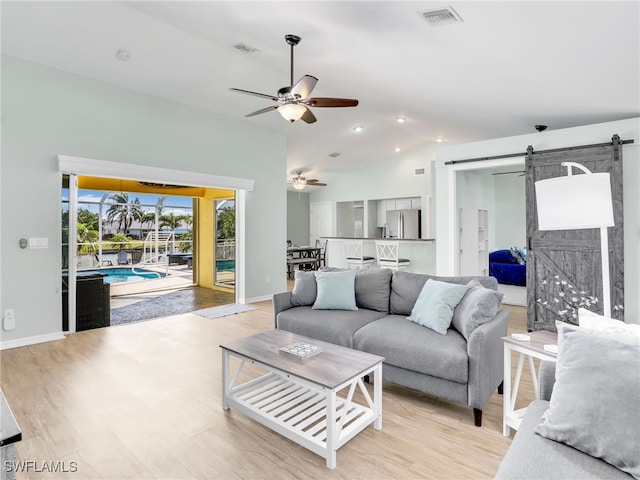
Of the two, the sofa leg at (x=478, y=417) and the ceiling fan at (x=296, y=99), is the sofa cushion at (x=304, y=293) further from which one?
the sofa leg at (x=478, y=417)

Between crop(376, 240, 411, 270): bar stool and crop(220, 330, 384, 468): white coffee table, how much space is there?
4.89 m

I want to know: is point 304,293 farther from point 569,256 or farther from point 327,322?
point 569,256

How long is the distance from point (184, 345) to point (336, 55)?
147 inches

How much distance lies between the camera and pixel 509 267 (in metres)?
7.40

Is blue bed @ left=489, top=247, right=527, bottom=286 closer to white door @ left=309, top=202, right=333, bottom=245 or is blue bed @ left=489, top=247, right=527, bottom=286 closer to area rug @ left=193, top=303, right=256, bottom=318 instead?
white door @ left=309, top=202, right=333, bottom=245

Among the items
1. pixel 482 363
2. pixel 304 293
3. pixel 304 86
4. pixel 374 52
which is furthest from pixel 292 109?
pixel 482 363

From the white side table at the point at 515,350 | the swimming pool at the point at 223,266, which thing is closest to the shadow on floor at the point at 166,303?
the swimming pool at the point at 223,266

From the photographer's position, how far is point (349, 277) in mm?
3656

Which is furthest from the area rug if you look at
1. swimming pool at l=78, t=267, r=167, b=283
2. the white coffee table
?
swimming pool at l=78, t=267, r=167, b=283

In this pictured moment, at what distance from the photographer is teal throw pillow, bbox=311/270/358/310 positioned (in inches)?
139

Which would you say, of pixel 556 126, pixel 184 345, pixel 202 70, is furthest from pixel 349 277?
pixel 556 126

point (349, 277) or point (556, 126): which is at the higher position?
point (556, 126)

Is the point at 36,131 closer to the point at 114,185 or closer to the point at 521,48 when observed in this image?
the point at 114,185

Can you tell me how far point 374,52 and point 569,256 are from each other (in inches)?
132
